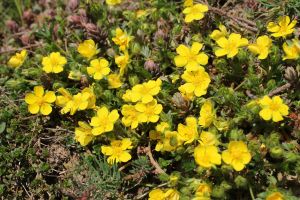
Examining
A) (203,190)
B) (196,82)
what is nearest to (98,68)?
(196,82)

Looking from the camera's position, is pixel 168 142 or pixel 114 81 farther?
pixel 114 81

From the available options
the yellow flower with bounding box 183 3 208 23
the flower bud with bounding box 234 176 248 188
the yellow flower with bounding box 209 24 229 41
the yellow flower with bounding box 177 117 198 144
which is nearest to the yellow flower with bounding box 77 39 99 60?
the yellow flower with bounding box 183 3 208 23

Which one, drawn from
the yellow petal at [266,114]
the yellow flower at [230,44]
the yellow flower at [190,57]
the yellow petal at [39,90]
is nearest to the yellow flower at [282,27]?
the yellow flower at [230,44]

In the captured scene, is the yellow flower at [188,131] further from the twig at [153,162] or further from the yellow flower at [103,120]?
the yellow flower at [103,120]

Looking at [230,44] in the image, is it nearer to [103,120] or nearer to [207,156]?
[207,156]

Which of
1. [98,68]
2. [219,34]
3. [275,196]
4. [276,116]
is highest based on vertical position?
[219,34]

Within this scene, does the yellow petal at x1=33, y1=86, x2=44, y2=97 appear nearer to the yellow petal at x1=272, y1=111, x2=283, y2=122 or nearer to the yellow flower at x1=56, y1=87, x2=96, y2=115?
the yellow flower at x1=56, y1=87, x2=96, y2=115
